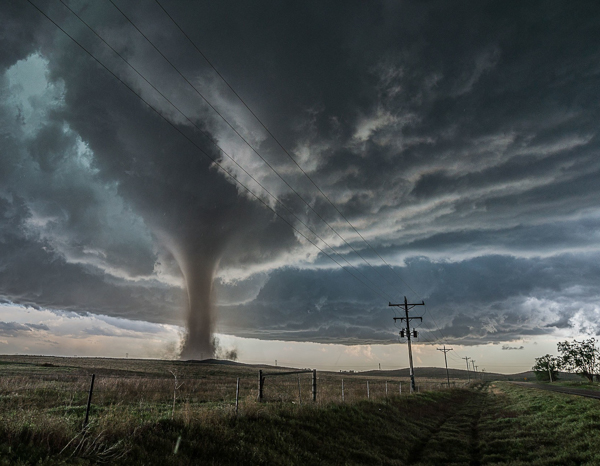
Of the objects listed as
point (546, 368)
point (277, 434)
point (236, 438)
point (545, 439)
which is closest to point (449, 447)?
point (545, 439)

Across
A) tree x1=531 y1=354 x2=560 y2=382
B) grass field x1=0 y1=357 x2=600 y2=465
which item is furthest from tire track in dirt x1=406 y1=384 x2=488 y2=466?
tree x1=531 y1=354 x2=560 y2=382

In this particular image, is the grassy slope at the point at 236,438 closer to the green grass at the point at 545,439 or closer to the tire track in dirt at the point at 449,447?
the tire track in dirt at the point at 449,447

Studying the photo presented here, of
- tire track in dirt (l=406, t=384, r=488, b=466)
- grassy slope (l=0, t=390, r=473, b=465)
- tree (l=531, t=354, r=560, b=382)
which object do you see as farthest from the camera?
tree (l=531, t=354, r=560, b=382)

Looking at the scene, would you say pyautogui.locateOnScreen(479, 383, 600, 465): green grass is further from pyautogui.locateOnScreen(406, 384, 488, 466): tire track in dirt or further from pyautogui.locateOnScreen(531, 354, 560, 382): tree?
pyautogui.locateOnScreen(531, 354, 560, 382): tree

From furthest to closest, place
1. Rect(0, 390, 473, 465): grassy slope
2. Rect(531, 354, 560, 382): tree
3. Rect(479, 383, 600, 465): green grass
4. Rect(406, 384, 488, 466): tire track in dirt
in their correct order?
Rect(531, 354, 560, 382): tree
Rect(406, 384, 488, 466): tire track in dirt
Rect(479, 383, 600, 465): green grass
Rect(0, 390, 473, 465): grassy slope

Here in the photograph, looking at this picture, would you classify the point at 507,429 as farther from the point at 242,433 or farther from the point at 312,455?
the point at 242,433

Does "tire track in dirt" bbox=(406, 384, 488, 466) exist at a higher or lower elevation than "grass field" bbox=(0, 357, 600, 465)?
lower

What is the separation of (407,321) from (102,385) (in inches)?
1472

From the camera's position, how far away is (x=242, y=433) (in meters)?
11.8

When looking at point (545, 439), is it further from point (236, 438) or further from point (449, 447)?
point (236, 438)

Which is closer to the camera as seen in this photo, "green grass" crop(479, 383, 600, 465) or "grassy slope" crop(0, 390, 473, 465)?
"grassy slope" crop(0, 390, 473, 465)

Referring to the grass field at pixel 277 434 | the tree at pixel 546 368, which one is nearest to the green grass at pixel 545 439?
the grass field at pixel 277 434

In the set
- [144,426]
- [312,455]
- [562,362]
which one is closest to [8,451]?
[144,426]

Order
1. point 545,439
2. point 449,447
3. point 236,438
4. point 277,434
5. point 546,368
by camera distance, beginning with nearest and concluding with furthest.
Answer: point 236,438, point 277,434, point 545,439, point 449,447, point 546,368
